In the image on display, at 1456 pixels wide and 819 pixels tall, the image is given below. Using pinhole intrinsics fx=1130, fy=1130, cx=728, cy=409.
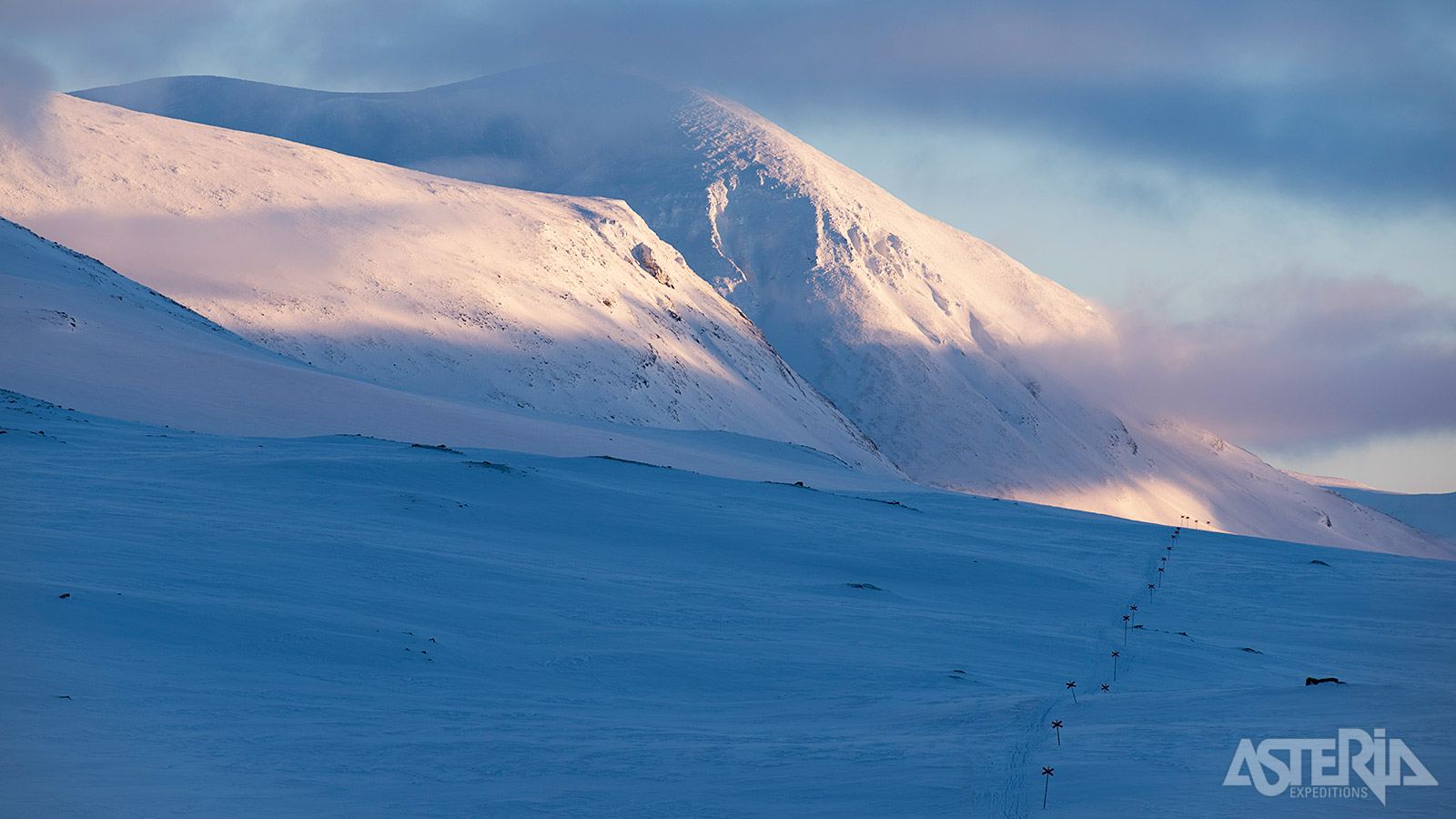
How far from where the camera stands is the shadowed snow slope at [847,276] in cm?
12525

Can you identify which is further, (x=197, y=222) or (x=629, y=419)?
(x=629, y=419)

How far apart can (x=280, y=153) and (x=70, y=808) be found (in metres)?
79.3

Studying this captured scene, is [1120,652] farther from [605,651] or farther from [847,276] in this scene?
[847,276]

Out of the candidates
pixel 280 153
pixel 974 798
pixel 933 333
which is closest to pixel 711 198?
pixel 933 333

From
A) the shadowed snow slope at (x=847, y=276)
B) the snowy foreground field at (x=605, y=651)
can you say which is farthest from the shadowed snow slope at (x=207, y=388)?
the shadowed snow slope at (x=847, y=276)

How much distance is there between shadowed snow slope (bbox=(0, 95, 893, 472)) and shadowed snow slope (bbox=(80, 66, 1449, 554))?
31652 mm

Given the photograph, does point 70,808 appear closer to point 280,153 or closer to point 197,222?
point 197,222

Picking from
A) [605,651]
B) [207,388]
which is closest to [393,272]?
[207,388]

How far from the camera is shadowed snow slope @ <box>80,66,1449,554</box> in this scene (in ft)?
411

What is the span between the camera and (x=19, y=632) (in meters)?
10.6

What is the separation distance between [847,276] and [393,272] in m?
79.4

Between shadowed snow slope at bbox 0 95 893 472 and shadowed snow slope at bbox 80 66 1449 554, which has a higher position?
shadowed snow slope at bbox 80 66 1449 554

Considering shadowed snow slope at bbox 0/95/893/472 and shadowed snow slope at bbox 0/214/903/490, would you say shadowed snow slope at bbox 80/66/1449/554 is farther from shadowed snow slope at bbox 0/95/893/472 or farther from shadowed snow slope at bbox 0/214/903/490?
shadowed snow slope at bbox 0/214/903/490

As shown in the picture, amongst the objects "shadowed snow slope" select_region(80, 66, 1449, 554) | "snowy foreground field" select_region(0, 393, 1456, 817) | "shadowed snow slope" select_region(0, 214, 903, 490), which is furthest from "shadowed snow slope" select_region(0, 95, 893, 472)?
"snowy foreground field" select_region(0, 393, 1456, 817)
